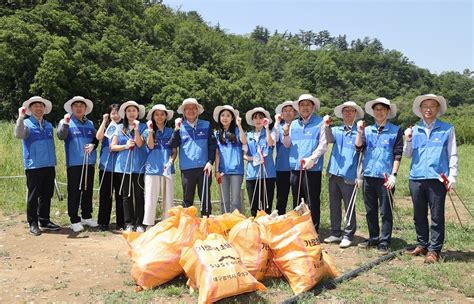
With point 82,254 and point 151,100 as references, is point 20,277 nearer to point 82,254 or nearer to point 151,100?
point 82,254

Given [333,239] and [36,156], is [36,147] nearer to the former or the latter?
[36,156]

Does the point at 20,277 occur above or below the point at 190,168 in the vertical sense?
below

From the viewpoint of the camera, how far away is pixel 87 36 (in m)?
37.8

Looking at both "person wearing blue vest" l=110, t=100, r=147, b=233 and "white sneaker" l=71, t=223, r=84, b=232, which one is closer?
"person wearing blue vest" l=110, t=100, r=147, b=233

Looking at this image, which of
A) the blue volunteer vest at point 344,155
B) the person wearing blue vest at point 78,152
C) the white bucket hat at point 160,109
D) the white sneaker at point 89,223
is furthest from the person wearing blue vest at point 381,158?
the white sneaker at point 89,223

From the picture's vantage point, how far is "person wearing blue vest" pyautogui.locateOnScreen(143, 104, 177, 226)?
19.8ft

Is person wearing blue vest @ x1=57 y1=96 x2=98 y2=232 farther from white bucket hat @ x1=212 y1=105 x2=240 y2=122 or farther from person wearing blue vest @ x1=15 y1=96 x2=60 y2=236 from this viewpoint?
white bucket hat @ x1=212 y1=105 x2=240 y2=122

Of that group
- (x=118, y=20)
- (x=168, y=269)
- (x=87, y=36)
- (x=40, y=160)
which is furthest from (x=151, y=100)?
(x=168, y=269)

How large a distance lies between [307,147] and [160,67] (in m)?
37.8

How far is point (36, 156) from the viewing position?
6074mm

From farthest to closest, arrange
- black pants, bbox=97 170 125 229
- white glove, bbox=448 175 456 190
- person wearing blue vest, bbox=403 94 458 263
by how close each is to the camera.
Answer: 1. black pants, bbox=97 170 125 229
2. person wearing blue vest, bbox=403 94 458 263
3. white glove, bbox=448 175 456 190

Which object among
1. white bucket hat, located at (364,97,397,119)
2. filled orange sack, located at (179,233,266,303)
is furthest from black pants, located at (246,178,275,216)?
filled orange sack, located at (179,233,266,303)

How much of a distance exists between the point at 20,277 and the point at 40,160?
6.03 feet

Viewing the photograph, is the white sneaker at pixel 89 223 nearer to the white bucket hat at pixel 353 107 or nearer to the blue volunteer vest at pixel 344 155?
the blue volunteer vest at pixel 344 155
